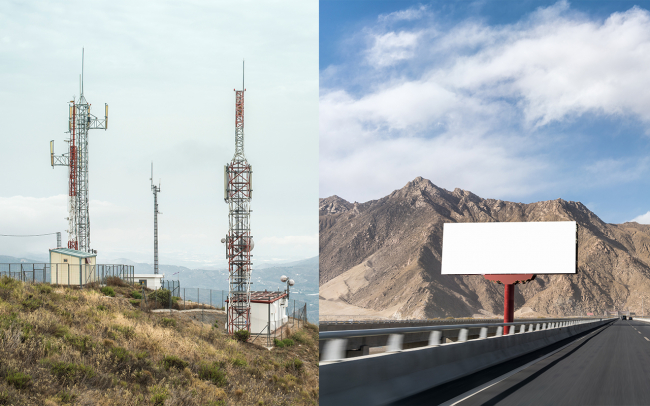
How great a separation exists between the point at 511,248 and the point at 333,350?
36575 millimetres

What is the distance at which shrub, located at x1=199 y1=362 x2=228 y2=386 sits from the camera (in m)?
19.6

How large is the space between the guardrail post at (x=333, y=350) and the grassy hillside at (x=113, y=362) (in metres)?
9.38

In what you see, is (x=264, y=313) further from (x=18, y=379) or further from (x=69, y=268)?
(x=18, y=379)

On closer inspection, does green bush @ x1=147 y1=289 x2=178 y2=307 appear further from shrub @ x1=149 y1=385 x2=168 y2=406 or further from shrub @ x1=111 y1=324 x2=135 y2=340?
shrub @ x1=149 y1=385 x2=168 y2=406

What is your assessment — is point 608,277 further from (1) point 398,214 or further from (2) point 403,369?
(2) point 403,369

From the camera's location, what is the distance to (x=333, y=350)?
5883 mm

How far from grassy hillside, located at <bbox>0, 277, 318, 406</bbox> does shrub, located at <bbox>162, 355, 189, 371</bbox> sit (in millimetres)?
37

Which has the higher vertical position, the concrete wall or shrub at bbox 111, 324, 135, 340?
the concrete wall

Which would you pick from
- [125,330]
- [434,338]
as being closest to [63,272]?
[125,330]

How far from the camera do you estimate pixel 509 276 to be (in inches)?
1517

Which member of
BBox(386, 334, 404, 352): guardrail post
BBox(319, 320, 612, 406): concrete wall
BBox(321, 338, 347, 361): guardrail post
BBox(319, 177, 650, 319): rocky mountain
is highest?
BBox(321, 338, 347, 361): guardrail post

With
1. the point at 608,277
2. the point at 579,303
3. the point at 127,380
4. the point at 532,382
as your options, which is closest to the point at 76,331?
the point at 127,380

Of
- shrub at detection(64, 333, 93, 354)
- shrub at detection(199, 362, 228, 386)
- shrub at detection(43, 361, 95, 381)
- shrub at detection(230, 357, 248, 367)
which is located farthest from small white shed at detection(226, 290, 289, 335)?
shrub at detection(43, 361, 95, 381)

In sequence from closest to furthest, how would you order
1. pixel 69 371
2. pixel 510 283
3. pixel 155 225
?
pixel 69 371 < pixel 510 283 < pixel 155 225
